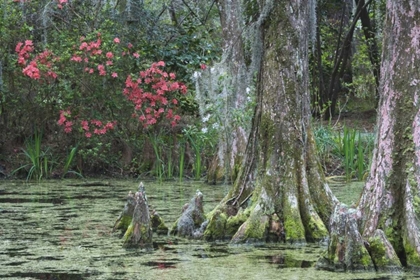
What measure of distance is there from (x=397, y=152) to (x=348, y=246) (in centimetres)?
87

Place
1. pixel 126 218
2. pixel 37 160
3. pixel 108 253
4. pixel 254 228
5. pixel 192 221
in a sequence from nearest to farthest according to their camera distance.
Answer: pixel 108 253
pixel 254 228
pixel 192 221
pixel 126 218
pixel 37 160

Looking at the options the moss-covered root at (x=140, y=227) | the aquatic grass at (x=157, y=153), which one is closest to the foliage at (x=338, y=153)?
the aquatic grass at (x=157, y=153)

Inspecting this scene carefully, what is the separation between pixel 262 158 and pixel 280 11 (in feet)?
4.49

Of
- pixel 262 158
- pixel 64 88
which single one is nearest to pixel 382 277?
pixel 262 158

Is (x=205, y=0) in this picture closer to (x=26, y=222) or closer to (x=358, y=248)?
(x=26, y=222)

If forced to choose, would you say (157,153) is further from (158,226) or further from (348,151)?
(158,226)

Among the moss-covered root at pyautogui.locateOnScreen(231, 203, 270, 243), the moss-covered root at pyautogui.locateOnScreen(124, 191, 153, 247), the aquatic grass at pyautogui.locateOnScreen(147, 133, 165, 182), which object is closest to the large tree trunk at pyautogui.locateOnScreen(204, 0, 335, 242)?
the moss-covered root at pyautogui.locateOnScreen(231, 203, 270, 243)

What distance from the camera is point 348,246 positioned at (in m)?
5.62

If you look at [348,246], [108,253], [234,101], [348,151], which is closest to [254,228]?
[108,253]

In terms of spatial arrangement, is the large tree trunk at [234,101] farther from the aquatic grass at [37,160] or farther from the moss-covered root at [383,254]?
the moss-covered root at [383,254]

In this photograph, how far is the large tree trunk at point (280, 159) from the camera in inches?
277

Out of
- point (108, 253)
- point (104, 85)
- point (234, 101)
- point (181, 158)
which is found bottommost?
point (108, 253)

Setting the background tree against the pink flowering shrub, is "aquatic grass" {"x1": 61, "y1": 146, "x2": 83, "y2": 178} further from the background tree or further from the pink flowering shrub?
the background tree

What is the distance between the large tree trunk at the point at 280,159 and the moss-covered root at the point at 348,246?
1.23m
